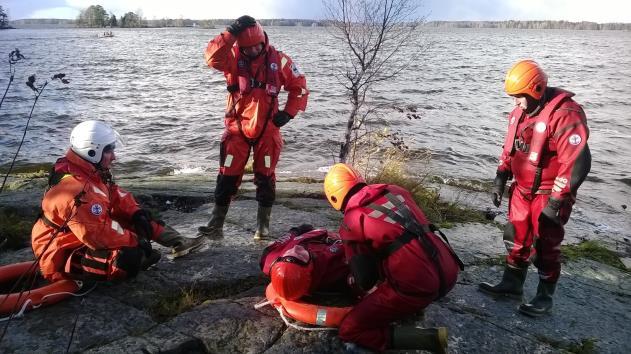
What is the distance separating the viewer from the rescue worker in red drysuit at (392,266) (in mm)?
3381

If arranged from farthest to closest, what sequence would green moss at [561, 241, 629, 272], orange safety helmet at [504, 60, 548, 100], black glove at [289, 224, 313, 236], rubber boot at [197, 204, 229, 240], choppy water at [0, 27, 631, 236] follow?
1. choppy water at [0, 27, 631, 236]
2. green moss at [561, 241, 629, 272]
3. rubber boot at [197, 204, 229, 240]
4. black glove at [289, 224, 313, 236]
5. orange safety helmet at [504, 60, 548, 100]

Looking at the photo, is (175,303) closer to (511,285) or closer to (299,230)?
(299,230)

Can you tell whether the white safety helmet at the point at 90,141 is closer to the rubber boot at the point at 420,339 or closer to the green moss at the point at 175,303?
the green moss at the point at 175,303

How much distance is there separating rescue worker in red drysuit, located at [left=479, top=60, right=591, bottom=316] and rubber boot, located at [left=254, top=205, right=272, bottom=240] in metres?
2.57

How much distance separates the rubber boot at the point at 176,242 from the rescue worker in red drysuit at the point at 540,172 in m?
3.14

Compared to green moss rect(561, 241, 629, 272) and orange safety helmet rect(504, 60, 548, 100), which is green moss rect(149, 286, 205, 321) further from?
green moss rect(561, 241, 629, 272)

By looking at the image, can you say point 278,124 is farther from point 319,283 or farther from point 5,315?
point 5,315

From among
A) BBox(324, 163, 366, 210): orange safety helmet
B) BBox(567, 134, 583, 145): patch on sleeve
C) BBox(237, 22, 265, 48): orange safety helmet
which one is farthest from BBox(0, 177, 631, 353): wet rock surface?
BBox(237, 22, 265, 48): orange safety helmet

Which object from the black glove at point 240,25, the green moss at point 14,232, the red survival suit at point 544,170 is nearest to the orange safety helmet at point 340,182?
the red survival suit at point 544,170

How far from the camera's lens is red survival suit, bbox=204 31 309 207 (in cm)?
507

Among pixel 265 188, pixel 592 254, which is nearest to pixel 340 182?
pixel 265 188

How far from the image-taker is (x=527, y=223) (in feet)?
14.3

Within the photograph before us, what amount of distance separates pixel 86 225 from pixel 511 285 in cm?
397

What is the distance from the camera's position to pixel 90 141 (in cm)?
400
